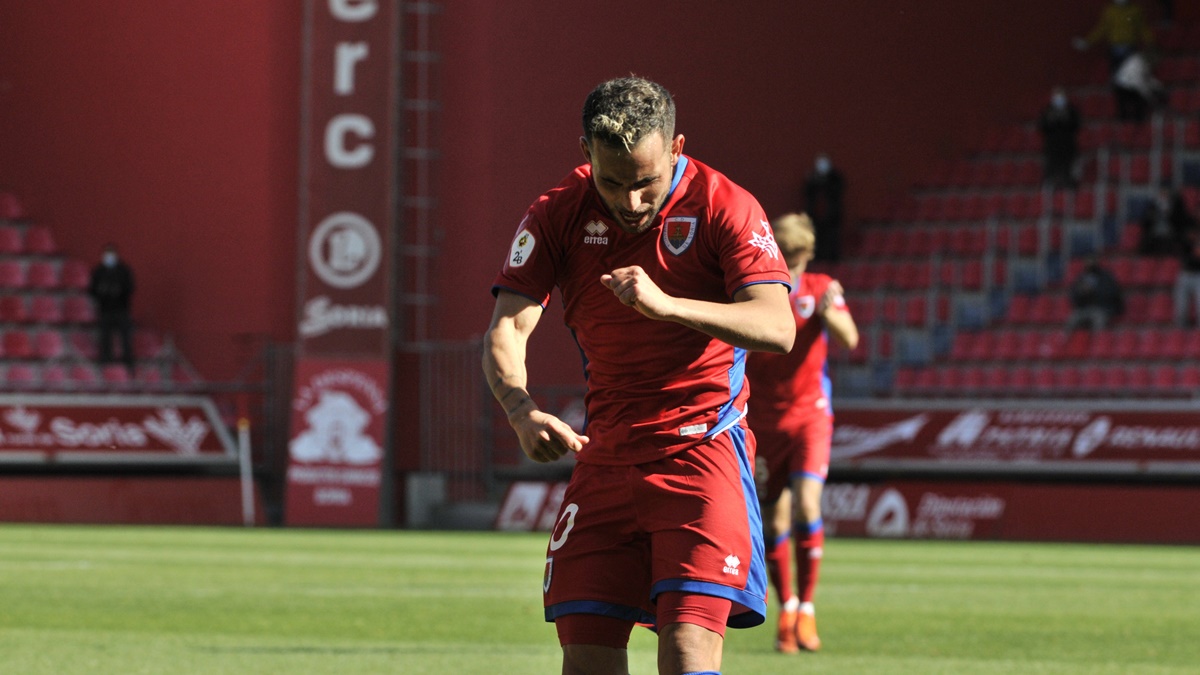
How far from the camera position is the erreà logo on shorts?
4727 mm

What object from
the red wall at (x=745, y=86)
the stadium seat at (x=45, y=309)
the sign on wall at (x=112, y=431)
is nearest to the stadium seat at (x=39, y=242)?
the stadium seat at (x=45, y=309)

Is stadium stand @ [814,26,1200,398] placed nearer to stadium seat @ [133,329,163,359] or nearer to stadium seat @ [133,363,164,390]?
stadium seat @ [133,363,164,390]

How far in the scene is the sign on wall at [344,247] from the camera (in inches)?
992

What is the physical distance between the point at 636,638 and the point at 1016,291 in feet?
55.1

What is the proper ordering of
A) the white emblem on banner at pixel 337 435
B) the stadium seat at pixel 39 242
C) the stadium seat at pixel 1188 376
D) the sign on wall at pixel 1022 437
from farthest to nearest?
the stadium seat at pixel 39 242 < the white emblem on banner at pixel 337 435 < the stadium seat at pixel 1188 376 < the sign on wall at pixel 1022 437

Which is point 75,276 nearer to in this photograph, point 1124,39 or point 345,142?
point 345,142

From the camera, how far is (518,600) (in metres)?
12.4

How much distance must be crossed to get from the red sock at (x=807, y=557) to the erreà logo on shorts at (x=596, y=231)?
16.3 ft

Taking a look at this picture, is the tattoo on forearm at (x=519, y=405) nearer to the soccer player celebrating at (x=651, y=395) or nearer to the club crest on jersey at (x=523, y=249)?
the soccer player celebrating at (x=651, y=395)

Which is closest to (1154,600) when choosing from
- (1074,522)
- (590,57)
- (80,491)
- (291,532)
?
(1074,522)

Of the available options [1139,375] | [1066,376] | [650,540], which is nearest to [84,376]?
[1066,376]

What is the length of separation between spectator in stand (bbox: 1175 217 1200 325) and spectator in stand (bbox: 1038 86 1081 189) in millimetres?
2436

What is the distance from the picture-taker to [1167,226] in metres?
24.8

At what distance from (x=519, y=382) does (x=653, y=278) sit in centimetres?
46
